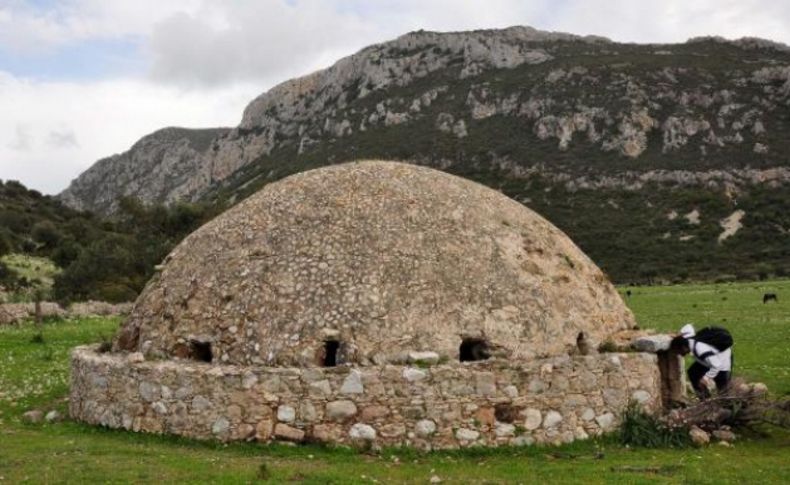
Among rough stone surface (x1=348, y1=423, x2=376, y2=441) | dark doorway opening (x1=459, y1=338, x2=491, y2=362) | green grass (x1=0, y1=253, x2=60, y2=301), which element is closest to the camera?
rough stone surface (x1=348, y1=423, x2=376, y2=441)

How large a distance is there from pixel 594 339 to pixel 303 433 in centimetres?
500

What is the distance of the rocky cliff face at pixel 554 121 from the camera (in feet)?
254

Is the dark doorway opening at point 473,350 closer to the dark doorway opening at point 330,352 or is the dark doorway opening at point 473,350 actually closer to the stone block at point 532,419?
the stone block at point 532,419

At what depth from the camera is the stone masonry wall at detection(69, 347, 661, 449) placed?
1059cm

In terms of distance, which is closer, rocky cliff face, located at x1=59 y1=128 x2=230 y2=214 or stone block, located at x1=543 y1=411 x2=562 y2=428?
stone block, located at x1=543 y1=411 x2=562 y2=428

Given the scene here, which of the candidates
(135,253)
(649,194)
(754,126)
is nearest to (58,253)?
(135,253)

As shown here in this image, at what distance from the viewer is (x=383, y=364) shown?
35.7ft

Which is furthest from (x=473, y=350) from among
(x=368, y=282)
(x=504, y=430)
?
(x=368, y=282)

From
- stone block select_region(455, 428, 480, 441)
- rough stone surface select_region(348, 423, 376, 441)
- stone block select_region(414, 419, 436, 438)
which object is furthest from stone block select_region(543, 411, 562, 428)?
rough stone surface select_region(348, 423, 376, 441)

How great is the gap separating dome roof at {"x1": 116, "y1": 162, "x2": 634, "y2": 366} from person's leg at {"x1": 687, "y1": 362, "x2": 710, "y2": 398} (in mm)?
1390

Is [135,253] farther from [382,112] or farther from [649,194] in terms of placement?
[382,112]

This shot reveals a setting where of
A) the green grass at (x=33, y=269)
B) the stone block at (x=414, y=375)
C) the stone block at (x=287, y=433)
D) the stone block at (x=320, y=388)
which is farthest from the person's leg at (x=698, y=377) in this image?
the green grass at (x=33, y=269)

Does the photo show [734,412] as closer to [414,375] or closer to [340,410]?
[414,375]

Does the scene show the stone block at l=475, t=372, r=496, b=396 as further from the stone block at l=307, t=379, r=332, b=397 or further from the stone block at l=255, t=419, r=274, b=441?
the stone block at l=255, t=419, r=274, b=441
